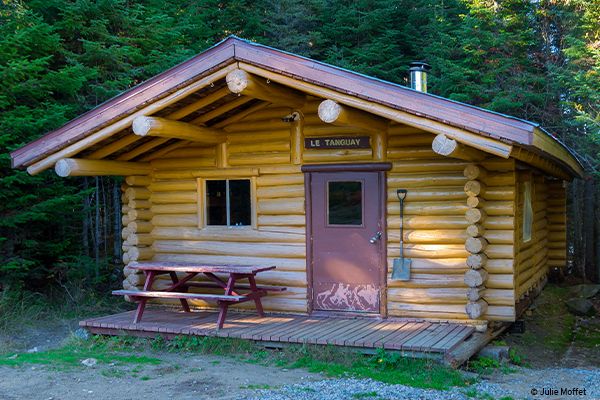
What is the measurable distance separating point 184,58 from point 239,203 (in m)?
5.66

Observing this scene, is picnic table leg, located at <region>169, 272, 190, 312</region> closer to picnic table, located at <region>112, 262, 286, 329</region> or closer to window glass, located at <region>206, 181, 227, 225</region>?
picnic table, located at <region>112, 262, 286, 329</region>

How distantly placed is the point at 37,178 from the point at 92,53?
3.16 metres

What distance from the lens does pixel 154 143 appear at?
985cm

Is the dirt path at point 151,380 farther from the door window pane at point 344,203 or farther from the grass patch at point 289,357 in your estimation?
the door window pane at point 344,203

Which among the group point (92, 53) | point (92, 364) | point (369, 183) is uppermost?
point (92, 53)

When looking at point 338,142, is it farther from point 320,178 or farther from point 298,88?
point 298,88

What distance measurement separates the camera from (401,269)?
28.4 ft

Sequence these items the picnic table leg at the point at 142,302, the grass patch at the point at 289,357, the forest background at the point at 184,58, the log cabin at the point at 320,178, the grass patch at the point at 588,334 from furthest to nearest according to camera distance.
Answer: the forest background at the point at 184,58
the grass patch at the point at 588,334
the picnic table leg at the point at 142,302
the log cabin at the point at 320,178
the grass patch at the point at 289,357

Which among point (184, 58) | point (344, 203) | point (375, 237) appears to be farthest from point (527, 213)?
point (184, 58)

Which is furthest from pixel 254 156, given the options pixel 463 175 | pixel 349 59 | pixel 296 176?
pixel 349 59

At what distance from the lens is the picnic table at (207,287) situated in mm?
8227

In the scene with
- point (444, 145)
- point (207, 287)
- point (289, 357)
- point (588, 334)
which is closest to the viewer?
point (444, 145)

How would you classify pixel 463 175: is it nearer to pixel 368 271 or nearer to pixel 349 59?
pixel 368 271

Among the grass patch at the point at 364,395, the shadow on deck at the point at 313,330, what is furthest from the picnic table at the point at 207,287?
the grass patch at the point at 364,395
